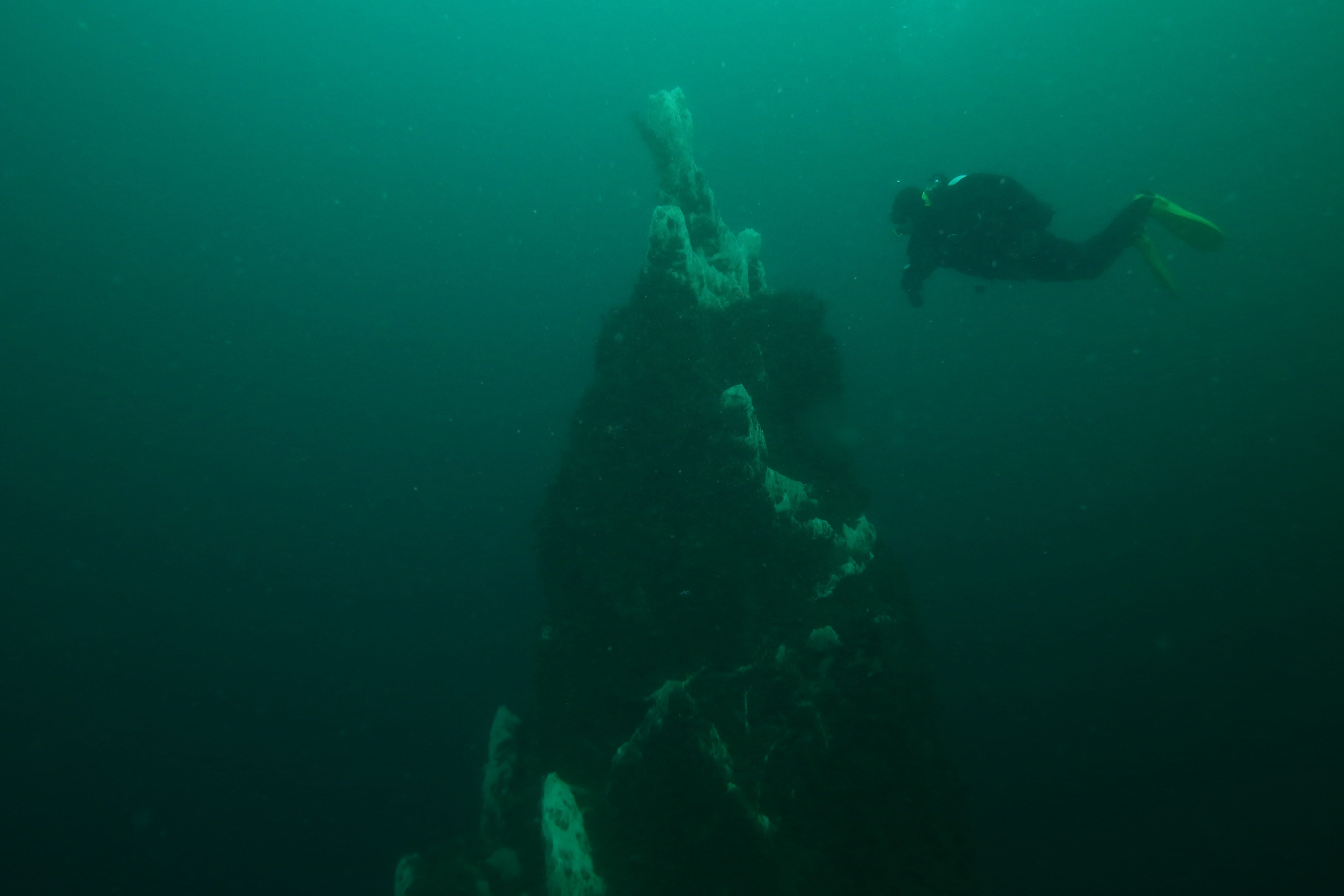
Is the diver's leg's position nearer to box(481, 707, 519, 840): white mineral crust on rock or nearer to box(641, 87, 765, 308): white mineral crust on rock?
box(641, 87, 765, 308): white mineral crust on rock

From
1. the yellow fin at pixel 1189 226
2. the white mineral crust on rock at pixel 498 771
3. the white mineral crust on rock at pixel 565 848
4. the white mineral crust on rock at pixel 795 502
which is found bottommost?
the white mineral crust on rock at pixel 565 848

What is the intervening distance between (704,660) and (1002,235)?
17.7ft

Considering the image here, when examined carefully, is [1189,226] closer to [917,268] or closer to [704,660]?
[917,268]

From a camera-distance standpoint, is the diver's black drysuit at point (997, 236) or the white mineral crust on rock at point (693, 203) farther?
the white mineral crust on rock at point (693, 203)

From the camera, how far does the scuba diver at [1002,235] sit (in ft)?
20.1

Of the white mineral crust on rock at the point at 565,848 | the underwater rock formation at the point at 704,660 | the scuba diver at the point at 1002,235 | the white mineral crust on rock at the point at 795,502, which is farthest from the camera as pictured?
the scuba diver at the point at 1002,235

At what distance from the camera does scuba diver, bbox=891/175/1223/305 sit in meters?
6.14

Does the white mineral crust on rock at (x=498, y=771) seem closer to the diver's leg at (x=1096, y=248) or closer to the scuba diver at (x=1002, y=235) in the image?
the scuba diver at (x=1002, y=235)

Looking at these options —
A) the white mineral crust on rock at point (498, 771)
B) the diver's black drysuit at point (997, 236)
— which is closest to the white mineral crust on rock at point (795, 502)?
the diver's black drysuit at point (997, 236)

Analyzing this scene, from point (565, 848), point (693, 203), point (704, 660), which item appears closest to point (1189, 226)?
point (693, 203)

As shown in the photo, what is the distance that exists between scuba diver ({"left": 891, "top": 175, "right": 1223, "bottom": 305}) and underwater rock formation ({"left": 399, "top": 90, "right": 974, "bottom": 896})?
62.8 inches

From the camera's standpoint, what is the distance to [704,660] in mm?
5250

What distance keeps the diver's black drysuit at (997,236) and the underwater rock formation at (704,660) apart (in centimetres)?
160

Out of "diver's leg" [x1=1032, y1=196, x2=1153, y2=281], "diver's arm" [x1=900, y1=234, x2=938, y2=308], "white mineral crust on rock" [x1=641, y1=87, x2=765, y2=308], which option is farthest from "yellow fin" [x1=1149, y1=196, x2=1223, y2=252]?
"white mineral crust on rock" [x1=641, y1=87, x2=765, y2=308]
